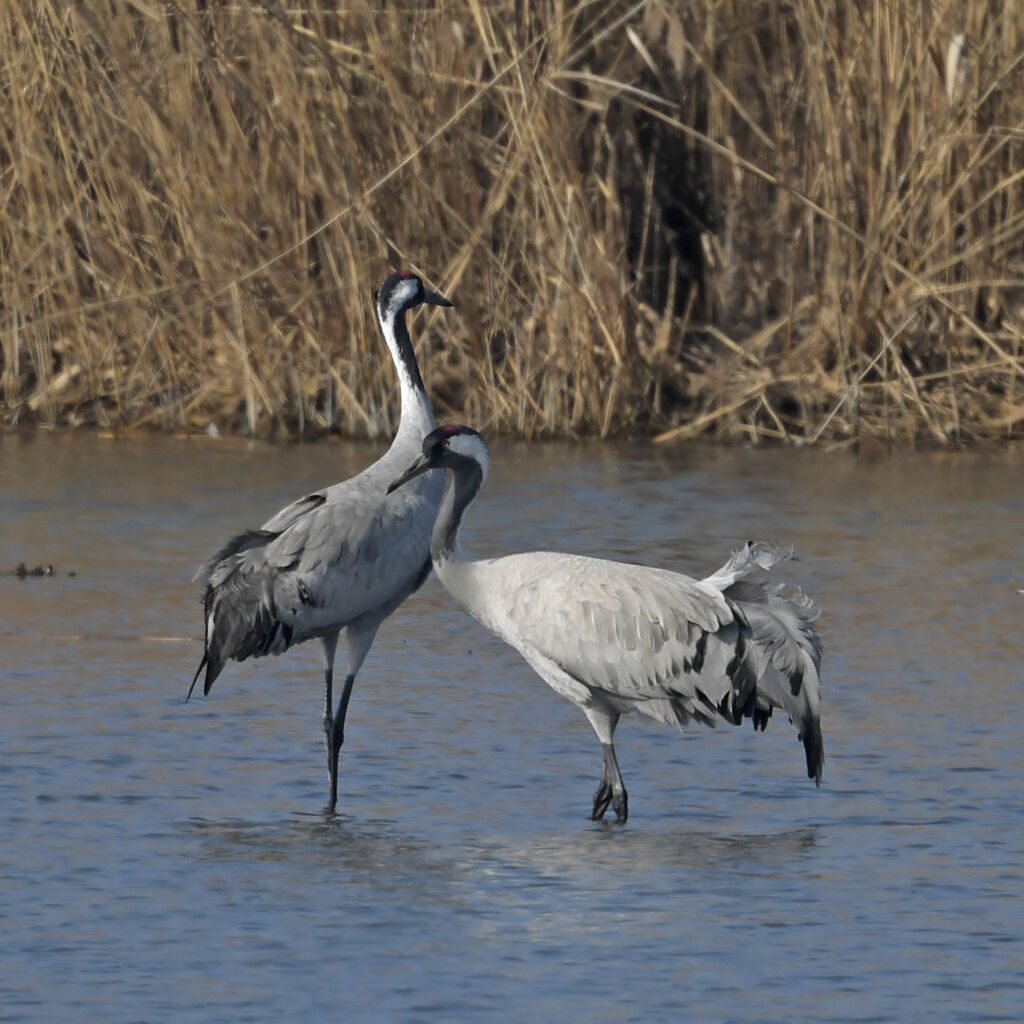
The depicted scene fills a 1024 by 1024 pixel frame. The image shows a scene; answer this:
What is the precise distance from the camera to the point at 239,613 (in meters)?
6.81

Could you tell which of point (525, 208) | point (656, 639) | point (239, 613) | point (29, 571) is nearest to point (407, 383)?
point (239, 613)

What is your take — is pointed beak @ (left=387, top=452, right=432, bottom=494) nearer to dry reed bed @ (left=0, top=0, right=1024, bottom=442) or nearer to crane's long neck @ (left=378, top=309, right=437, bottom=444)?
crane's long neck @ (left=378, top=309, right=437, bottom=444)

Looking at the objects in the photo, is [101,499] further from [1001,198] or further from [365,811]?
[365,811]

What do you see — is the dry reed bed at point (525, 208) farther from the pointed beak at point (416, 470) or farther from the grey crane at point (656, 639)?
the grey crane at point (656, 639)

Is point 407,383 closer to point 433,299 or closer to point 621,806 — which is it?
point 433,299

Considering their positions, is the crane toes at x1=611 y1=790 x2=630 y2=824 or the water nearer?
the water

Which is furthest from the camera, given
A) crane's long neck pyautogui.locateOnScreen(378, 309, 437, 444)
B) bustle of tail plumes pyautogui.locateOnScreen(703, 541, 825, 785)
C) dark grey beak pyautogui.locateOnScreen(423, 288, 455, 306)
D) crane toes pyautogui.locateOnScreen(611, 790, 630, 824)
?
dark grey beak pyautogui.locateOnScreen(423, 288, 455, 306)

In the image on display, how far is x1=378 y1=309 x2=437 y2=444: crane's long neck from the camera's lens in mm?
7699

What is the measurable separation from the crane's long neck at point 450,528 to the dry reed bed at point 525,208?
18.3ft

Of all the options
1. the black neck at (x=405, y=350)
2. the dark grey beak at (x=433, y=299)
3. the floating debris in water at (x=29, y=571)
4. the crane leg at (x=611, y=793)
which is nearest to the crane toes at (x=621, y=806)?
the crane leg at (x=611, y=793)

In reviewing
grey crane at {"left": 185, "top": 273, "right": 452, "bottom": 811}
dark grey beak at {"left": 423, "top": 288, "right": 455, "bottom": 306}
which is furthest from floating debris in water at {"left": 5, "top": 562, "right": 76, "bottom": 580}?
grey crane at {"left": 185, "top": 273, "right": 452, "bottom": 811}

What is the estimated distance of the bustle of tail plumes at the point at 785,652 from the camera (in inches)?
251

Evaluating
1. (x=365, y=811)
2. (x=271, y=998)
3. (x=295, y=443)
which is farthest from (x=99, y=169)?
(x=271, y=998)

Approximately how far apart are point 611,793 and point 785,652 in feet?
1.89
